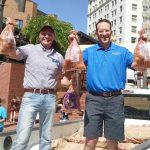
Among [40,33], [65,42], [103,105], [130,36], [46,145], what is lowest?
[46,145]

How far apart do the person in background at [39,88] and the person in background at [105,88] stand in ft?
1.80

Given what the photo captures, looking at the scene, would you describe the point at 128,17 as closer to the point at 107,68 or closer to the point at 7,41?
the point at 107,68

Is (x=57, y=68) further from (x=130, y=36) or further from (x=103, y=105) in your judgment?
(x=130, y=36)

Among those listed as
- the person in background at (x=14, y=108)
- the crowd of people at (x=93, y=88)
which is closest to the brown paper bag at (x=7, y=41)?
the crowd of people at (x=93, y=88)

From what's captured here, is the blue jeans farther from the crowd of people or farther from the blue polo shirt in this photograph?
the blue polo shirt

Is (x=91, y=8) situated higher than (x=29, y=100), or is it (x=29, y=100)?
(x=91, y=8)

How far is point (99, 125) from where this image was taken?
4.75m

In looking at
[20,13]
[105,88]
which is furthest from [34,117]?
[20,13]

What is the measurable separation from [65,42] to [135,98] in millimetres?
28147

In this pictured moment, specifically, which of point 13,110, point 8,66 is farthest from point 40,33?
point 8,66

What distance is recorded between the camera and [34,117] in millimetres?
4992

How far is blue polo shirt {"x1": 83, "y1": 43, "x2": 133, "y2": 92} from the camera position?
15.3 feet

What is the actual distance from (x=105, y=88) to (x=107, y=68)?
0.76ft

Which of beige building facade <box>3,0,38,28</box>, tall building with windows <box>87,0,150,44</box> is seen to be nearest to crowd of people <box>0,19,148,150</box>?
beige building facade <box>3,0,38,28</box>
